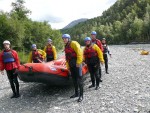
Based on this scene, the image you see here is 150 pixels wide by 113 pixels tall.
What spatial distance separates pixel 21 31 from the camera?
95.9 feet

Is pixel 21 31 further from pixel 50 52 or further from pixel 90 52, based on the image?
pixel 90 52

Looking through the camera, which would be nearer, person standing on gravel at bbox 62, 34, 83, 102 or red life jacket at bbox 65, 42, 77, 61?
person standing on gravel at bbox 62, 34, 83, 102

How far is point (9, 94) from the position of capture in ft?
33.4

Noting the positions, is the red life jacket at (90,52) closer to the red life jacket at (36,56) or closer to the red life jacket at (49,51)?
the red life jacket at (36,56)

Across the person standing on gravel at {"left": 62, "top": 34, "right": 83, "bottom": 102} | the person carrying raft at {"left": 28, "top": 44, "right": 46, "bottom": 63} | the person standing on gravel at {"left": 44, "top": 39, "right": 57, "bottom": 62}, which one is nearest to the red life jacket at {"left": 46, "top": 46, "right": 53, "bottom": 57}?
→ the person standing on gravel at {"left": 44, "top": 39, "right": 57, "bottom": 62}

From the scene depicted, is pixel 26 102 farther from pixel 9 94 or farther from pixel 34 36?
pixel 34 36

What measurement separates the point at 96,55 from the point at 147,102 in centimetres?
263

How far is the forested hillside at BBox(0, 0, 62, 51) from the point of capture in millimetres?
28219

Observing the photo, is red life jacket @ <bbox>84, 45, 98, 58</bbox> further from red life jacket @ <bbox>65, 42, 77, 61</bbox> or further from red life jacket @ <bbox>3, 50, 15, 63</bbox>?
red life jacket @ <bbox>3, 50, 15, 63</bbox>

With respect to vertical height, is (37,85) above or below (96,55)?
below

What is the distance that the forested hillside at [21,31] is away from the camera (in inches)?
1111

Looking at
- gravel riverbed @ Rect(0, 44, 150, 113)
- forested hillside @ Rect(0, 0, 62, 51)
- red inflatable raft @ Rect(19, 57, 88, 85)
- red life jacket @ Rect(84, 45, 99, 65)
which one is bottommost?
gravel riverbed @ Rect(0, 44, 150, 113)

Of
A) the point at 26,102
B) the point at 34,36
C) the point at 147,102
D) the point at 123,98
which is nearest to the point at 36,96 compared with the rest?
the point at 26,102

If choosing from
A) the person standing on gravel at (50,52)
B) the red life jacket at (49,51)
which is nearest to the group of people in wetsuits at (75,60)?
the person standing on gravel at (50,52)
